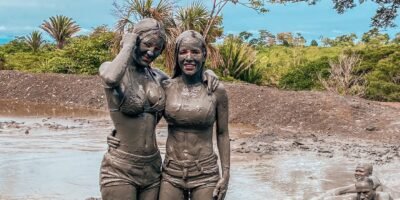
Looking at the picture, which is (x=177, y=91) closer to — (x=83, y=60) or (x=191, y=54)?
(x=191, y=54)

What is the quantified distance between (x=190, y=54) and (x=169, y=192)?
93cm

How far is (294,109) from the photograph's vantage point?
21.4 meters

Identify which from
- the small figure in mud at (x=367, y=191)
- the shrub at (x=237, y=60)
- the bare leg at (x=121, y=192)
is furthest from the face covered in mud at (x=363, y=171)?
the shrub at (x=237, y=60)

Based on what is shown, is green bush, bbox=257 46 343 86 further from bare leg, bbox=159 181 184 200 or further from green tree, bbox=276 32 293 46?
bare leg, bbox=159 181 184 200

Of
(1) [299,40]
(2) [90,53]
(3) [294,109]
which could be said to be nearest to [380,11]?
(3) [294,109]

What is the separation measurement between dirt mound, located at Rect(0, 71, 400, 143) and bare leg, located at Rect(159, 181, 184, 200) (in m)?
14.1

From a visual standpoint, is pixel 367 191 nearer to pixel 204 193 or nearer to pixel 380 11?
pixel 204 193

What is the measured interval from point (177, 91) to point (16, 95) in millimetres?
24753

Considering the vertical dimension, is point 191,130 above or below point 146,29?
below

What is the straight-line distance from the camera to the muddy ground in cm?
1642

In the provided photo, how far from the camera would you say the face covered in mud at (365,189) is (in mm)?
6965

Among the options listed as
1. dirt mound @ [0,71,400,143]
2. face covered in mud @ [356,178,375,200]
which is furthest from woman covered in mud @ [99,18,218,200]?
dirt mound @ [0,71,400,143]

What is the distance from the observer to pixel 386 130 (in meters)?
19.1

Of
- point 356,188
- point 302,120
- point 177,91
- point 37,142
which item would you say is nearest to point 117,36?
point 302,120
